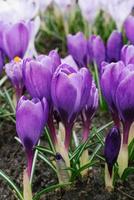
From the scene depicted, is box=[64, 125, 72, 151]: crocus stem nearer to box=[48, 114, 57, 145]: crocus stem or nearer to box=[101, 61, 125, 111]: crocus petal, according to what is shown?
box=[48, 114, 57, 145]: crocus stem

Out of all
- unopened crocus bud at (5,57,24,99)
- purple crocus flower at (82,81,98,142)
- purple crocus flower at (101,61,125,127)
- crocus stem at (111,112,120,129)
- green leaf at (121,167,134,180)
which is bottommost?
green leaf at (121,167,134,180)

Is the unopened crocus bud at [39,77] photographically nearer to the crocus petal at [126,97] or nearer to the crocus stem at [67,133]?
the crocus stem at [67,133]

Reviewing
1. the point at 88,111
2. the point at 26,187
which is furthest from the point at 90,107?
the point at 26,187

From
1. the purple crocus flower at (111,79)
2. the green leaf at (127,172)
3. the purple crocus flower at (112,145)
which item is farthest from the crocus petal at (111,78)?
the green leaf at (127,172)

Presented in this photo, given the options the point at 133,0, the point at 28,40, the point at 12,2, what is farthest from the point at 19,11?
the point at 133,0

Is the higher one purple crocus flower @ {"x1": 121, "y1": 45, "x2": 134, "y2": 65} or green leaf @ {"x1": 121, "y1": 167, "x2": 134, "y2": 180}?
purple crocus flower @ {"x1": 121, "y1": 45, "x2": 134, "y2": 65}

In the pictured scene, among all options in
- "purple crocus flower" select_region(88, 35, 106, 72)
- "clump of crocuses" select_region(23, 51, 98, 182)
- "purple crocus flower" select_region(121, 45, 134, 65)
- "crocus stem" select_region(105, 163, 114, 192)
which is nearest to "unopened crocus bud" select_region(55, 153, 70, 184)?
"clump of crocuses" select_region(23, 51, 98, 182)

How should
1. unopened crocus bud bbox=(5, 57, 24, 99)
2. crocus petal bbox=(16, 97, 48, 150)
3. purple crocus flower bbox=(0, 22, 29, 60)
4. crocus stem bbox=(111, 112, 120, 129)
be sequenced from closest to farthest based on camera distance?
crocus petal bbox=(16, 97, 48, 150) < crocus stem bbox=(111, 112, 120, 129) < unopened crocus bud bbox=(5, 57, 24, 99) < purple crocus flower bbox=(0, 22, 29, 60)
